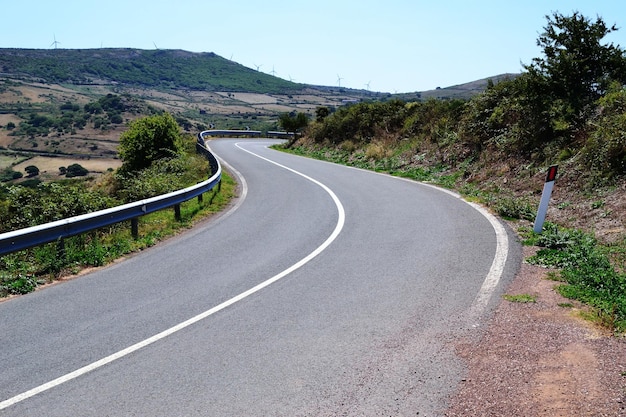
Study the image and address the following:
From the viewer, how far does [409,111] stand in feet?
94.4

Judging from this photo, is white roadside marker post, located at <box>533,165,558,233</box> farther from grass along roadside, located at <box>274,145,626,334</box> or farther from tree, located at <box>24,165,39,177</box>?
tree, located at <box>24,165,39,177</box>

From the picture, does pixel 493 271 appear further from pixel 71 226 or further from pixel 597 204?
pixel 71 226

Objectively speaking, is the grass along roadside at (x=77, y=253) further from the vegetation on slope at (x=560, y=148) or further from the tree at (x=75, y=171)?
the tree at (x=75, y=171)

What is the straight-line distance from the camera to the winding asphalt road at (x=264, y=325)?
4.16 metres

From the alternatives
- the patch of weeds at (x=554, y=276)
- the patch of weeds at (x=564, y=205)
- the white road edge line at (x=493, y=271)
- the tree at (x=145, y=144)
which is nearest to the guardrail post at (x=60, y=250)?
the white road edge line at (x=493, y=271)

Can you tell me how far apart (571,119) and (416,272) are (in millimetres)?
9679

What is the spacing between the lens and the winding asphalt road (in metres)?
4.16

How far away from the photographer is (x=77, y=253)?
28.4 feet

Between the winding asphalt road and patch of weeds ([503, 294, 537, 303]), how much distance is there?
0.92 feet

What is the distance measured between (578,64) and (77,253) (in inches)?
572

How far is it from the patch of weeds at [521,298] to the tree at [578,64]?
32.3 ft

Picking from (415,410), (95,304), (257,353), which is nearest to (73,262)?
(95,304)

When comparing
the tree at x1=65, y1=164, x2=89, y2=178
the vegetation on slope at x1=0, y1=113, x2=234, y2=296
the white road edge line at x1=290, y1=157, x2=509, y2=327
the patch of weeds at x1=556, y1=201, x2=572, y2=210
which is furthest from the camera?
the tree at x1=65, y1=164, x2=89, y2=178

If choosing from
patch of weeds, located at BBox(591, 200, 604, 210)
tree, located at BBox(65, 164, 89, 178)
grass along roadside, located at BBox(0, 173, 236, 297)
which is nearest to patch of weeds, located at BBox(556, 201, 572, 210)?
patch of weeds, located at BBox(591, 200, 604, 210)
